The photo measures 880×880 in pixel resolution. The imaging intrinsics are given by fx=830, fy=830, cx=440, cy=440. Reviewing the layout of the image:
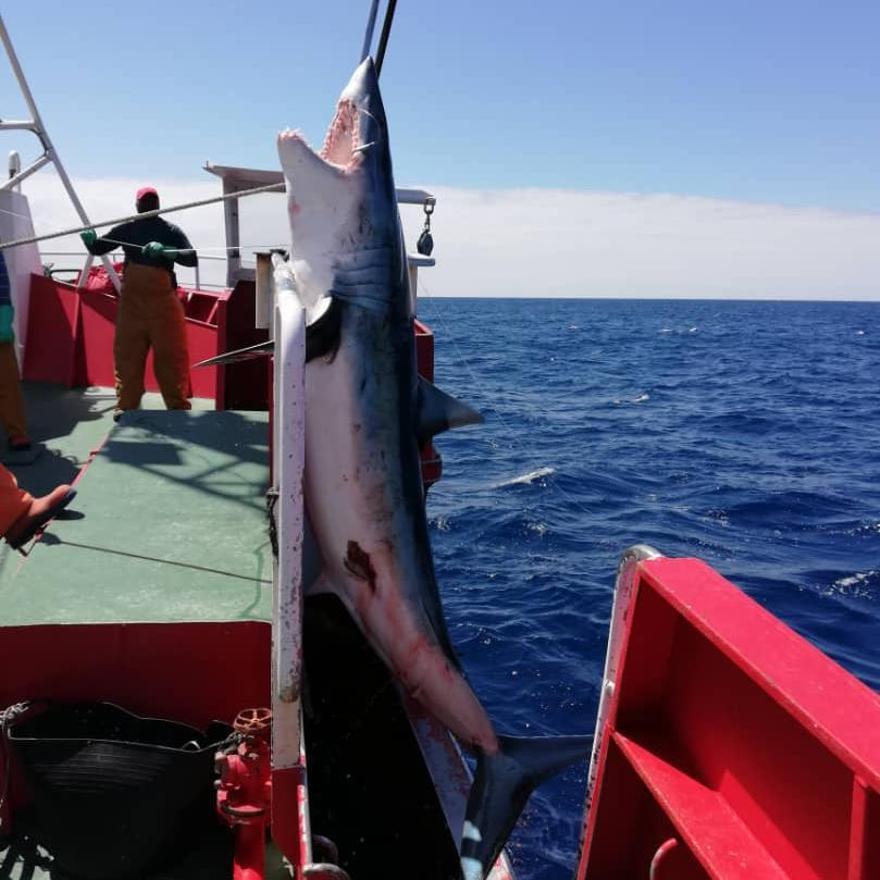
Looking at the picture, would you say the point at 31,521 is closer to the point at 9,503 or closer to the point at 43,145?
the point at 9,503

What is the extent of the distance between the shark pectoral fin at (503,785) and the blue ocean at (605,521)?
2531 mm

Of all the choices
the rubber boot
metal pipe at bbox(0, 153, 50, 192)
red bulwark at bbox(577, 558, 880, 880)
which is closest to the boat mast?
metal pipe at bbox(0, 153, 50, 192)

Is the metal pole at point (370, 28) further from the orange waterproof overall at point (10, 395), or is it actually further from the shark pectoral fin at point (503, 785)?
the orange waterproof overall at point (10, 395)

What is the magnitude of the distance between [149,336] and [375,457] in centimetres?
491

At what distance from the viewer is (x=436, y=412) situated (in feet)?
11.2

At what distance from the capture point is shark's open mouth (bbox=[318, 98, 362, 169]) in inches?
136

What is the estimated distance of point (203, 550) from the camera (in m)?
4.19

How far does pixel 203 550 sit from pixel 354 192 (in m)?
1.97

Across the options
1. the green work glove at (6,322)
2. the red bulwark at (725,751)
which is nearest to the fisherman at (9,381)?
the green work glove at (6,322)

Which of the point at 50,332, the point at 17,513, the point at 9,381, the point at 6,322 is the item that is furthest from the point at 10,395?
the point at 50,332

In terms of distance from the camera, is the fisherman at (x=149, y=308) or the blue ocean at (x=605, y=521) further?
the blue ocean at (x=605, y=521)

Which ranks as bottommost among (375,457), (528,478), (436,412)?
(528,478)

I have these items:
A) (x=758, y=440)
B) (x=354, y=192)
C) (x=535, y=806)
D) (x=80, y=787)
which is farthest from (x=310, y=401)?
(x=758, y=440)

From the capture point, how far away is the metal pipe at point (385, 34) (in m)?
3.79
